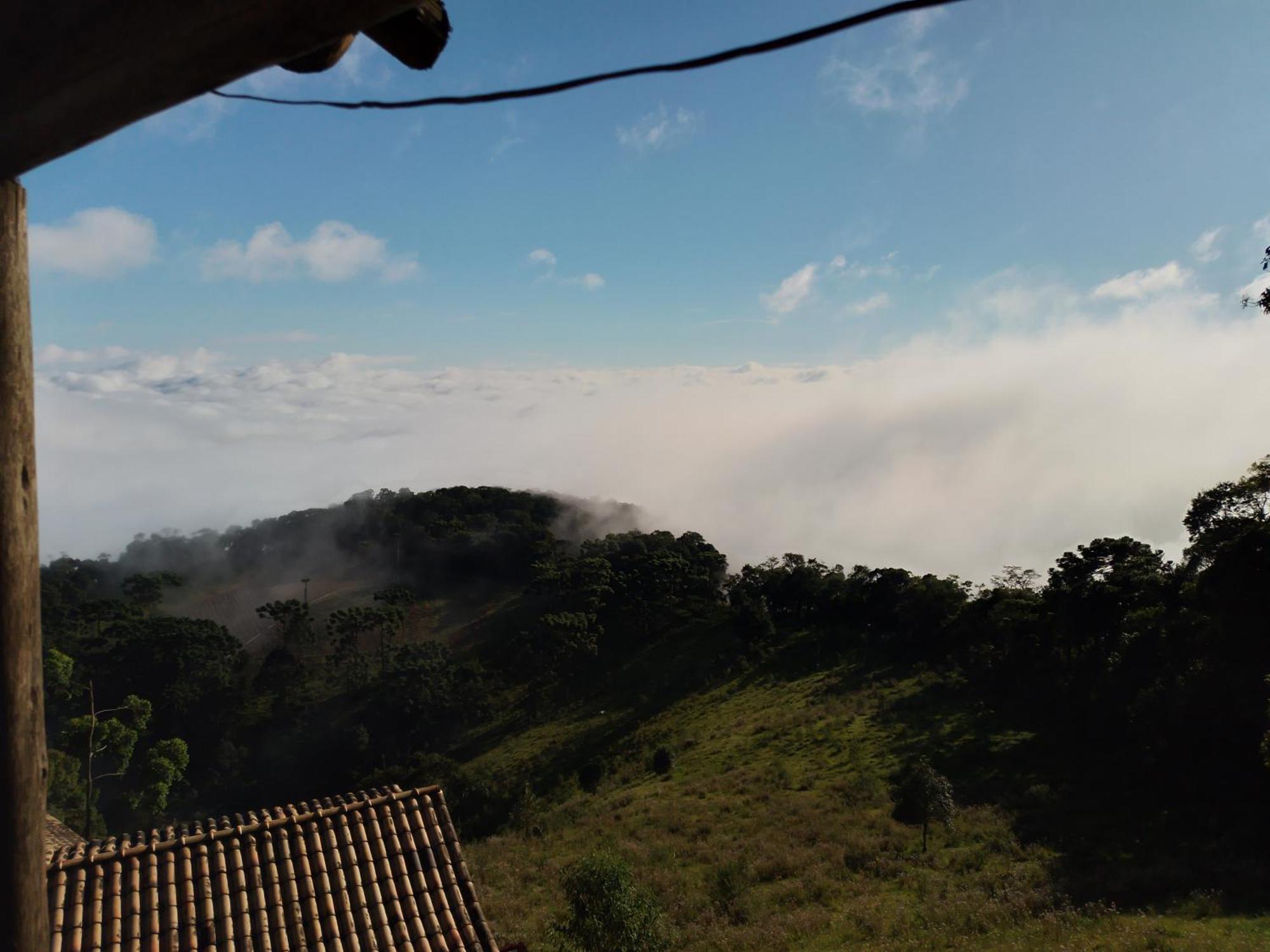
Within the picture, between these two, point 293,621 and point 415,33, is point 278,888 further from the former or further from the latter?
point 293,621

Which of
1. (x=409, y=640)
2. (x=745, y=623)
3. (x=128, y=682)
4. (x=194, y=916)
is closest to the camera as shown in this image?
(x=194, y=916)

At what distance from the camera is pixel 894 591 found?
180 ft

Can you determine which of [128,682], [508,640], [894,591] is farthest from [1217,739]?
[128,682]

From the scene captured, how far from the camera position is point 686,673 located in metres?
58.2

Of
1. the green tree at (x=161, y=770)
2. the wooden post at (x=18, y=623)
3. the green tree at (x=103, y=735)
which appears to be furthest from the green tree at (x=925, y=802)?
the green tree at (x=161, y=770)

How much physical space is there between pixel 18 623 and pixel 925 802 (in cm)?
2971

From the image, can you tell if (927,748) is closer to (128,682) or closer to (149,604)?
(128,682)

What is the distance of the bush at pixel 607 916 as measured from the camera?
765 inches

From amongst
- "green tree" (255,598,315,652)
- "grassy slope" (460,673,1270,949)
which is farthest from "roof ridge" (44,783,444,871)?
"green tree" (255,598,315,652)

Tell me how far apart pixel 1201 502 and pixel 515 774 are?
3938 cm

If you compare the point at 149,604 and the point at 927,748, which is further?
the point at 149,604

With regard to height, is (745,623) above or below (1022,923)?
above

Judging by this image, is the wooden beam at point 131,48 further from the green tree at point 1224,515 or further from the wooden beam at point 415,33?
the green tree at point 1224,515

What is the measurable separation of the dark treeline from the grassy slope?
5.93 ft
